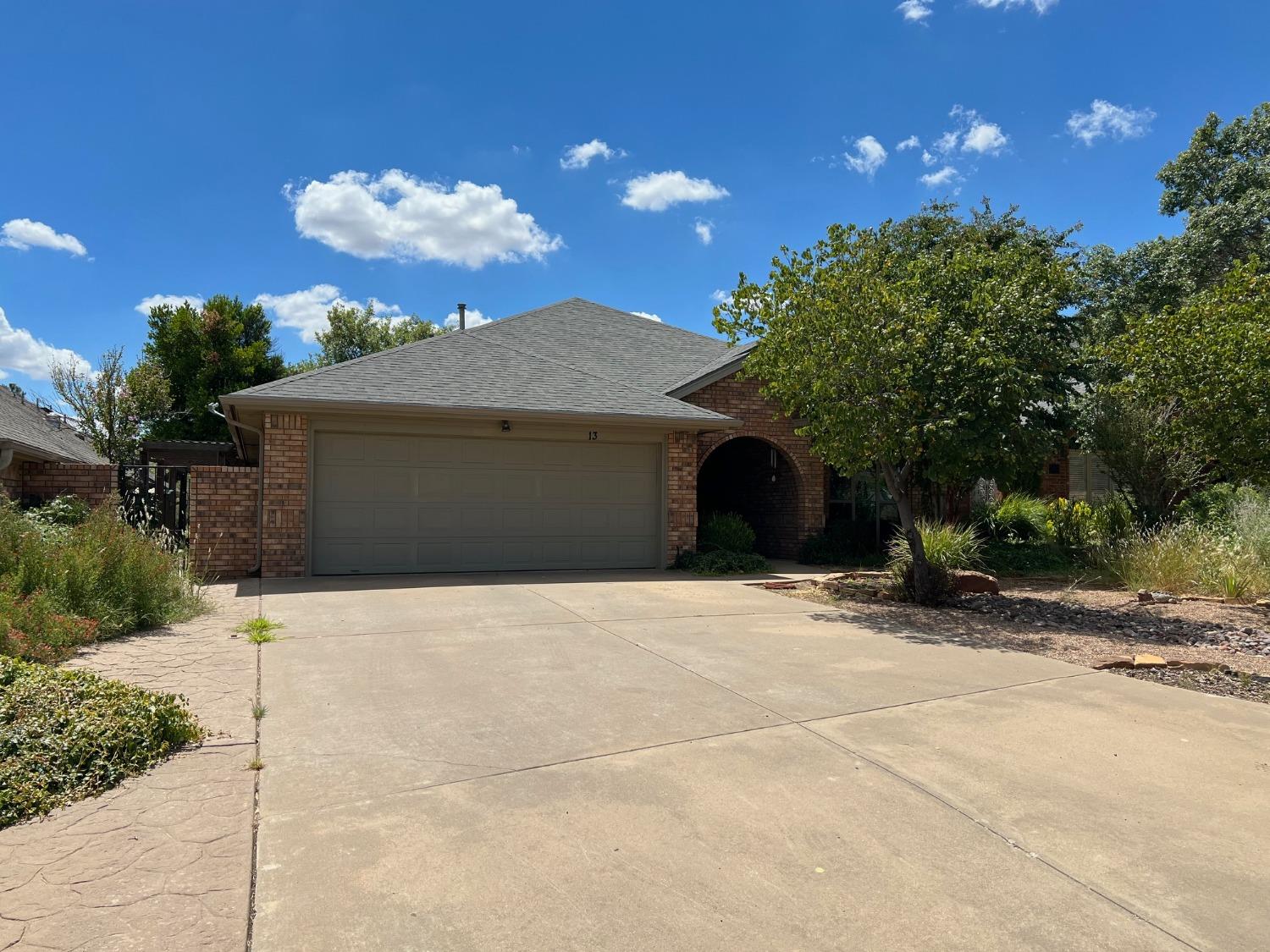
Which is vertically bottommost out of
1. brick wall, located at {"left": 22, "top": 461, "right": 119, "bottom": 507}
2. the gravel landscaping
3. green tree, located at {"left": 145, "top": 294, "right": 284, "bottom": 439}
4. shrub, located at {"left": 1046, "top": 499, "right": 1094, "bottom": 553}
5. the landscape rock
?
the gravel landscaping

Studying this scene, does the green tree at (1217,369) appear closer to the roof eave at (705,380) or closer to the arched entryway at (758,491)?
the roof eave at (705,380)

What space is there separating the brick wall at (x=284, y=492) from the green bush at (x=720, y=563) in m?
5.94

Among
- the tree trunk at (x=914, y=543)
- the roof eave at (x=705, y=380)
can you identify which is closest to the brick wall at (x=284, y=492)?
the roof eave at (x=705, y=380)

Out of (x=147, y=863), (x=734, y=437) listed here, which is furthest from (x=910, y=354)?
(x=147, y=863)

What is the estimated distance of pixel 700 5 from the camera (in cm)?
1134

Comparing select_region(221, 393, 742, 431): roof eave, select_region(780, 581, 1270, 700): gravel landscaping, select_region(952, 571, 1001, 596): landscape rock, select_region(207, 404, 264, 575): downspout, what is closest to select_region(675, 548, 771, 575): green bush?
select_region(780, 581, 1270, 700): gravel landscaping

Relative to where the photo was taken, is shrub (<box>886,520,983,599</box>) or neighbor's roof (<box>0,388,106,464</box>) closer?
shrub (<box>886,520,983,599</box>)

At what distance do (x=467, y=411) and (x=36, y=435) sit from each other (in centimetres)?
953

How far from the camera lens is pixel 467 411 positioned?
423 inches

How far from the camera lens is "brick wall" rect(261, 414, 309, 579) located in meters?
10.6

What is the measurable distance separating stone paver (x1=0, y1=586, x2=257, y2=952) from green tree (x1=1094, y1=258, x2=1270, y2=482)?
10.6m

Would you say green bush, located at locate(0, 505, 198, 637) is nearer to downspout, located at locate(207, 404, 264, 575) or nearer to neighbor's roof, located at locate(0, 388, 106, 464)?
downspout, located at locate(207, 404, 264, 575)

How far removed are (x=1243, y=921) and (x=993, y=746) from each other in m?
1.64

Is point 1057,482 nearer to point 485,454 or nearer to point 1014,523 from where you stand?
point 1014,523
